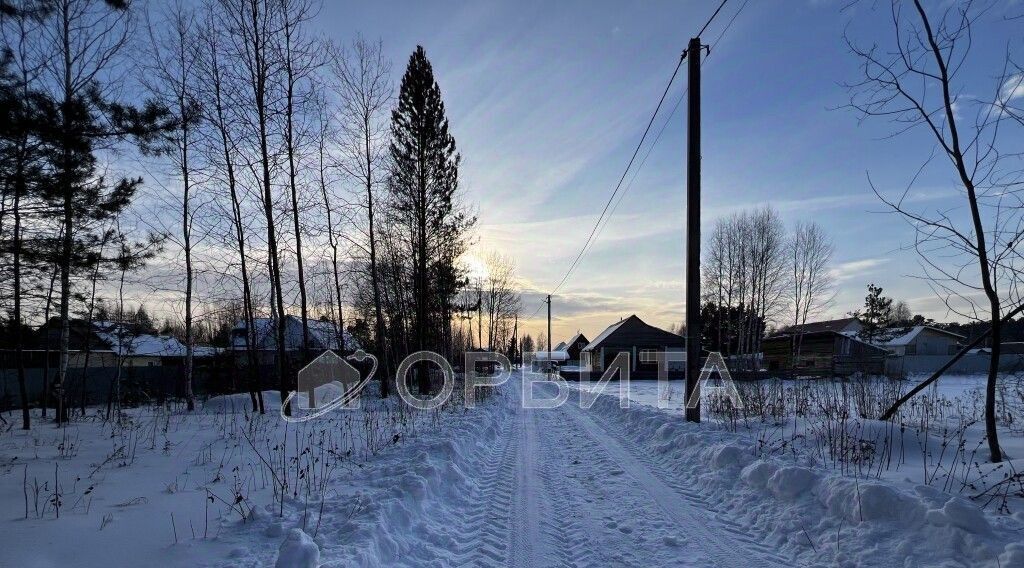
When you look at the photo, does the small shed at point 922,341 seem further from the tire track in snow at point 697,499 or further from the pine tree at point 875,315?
the tire track in snow at point 697,499

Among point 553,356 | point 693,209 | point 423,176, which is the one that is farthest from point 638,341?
point 553,356

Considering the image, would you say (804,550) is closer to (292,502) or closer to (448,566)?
(448,566)

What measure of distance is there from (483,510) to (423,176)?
55.9 feet

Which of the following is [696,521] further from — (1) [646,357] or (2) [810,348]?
(2) [810,348]

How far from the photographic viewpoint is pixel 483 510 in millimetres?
5473

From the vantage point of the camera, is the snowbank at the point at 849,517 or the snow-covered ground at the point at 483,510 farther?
the snow-covered ground at the point at 483,510

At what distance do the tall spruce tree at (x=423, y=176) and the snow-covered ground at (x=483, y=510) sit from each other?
12057mm

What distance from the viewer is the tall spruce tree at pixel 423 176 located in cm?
2014

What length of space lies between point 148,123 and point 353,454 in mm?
5464

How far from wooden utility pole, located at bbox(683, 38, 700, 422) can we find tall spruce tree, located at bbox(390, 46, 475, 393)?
435 inches

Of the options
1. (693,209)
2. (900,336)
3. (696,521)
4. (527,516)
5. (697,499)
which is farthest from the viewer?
(900,336)

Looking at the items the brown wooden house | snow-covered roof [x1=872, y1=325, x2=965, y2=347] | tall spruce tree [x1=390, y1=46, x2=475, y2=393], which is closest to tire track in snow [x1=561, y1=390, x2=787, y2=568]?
tall spruce tree [x1=390, y1=46, x2=475, y2=393]

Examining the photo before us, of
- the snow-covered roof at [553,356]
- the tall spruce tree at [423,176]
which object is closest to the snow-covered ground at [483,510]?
the tall spruce tree at [423,176]

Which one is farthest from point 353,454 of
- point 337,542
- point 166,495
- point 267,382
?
point 267,382
